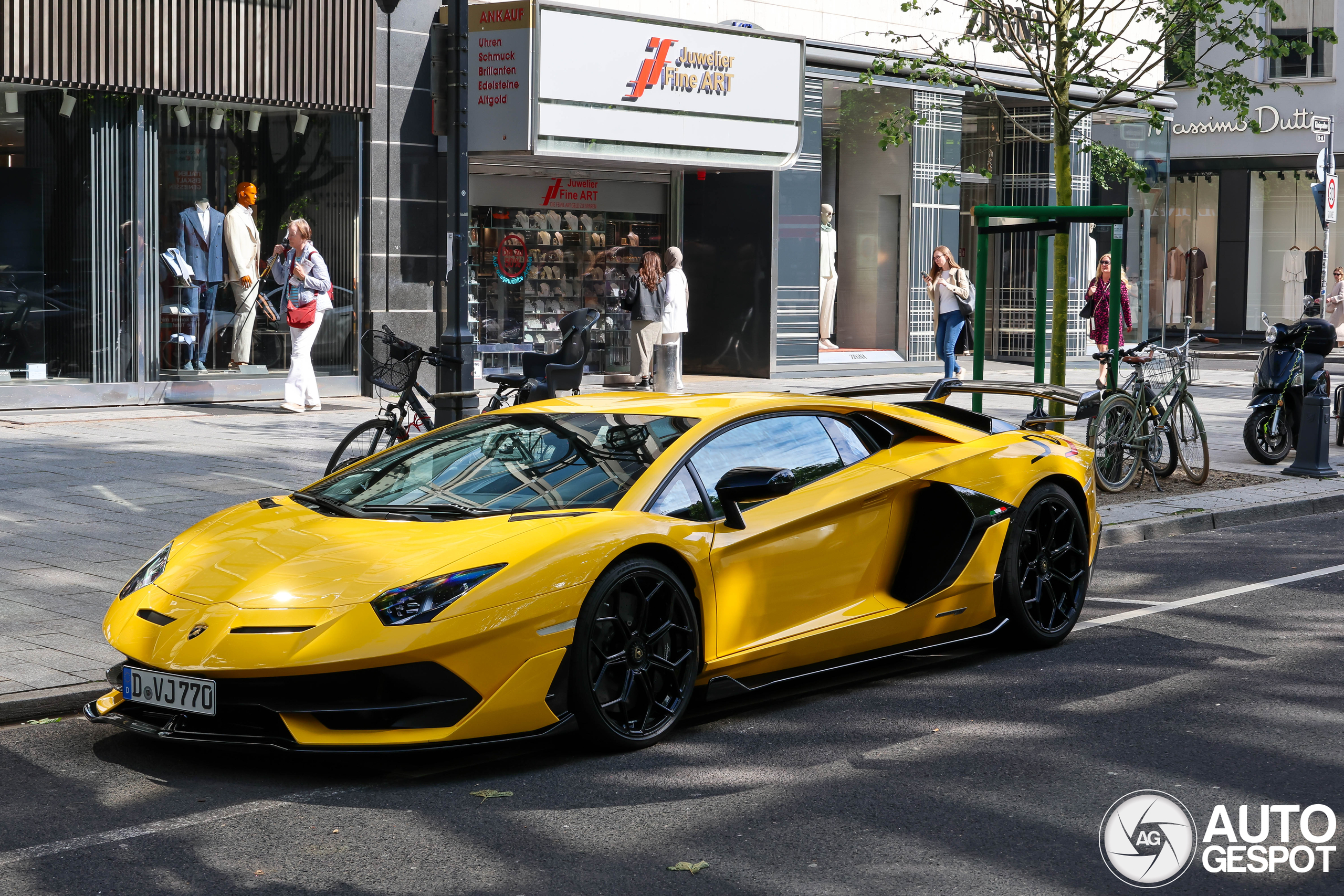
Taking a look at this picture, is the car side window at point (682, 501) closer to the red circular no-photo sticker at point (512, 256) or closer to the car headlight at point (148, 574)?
the car headlight at point (148, 574)

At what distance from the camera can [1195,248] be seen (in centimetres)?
Result: 3938

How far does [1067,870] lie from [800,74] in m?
17.8

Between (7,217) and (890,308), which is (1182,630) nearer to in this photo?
(7,217)

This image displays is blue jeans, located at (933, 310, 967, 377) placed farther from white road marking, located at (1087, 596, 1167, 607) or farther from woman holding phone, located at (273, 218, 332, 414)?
white road marking, located at (1087, 596, 1167, 607)

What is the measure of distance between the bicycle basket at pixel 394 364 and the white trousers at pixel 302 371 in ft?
16.8

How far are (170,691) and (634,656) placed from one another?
1.46 m

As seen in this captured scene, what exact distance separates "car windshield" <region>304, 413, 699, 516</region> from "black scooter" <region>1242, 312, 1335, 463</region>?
31.9 feet

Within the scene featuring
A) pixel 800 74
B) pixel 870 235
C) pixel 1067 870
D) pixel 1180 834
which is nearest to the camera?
pixel 1067 870

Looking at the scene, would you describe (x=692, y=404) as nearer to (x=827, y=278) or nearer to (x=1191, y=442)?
(x=1191, y=442)

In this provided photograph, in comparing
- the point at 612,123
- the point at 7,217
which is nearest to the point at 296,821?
the point at 7,217

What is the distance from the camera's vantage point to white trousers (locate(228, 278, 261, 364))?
17.2m

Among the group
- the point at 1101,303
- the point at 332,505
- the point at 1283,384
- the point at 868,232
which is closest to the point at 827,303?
the point at 868,232

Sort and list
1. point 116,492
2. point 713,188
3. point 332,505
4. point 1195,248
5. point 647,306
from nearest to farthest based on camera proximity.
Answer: point 332,505, point 116,492, point 647,306, point 713,188, point 1195,248

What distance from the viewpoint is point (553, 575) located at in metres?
4.96
